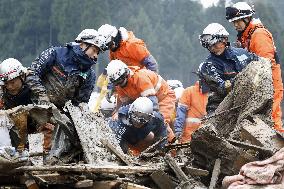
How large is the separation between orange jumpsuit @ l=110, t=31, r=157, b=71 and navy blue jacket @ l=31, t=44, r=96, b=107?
6.21 ft

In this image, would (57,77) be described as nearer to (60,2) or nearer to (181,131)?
(181,131)

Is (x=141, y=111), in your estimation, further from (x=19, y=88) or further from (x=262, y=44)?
(x=262, y=44)

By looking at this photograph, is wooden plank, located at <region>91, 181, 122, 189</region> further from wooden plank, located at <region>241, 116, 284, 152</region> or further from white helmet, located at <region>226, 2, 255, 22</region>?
white helmet, located at <region>226, 2, 255, 22</region>

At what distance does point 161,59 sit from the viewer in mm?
43750

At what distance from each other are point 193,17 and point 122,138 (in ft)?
141

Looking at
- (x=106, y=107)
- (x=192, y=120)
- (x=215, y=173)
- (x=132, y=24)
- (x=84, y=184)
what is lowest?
(x=132, y=24)

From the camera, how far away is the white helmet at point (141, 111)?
25.4ft

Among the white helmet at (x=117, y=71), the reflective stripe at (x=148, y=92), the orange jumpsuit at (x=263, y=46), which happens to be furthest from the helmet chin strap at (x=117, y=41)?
the orange jumpsuit at (x=263, y=46)

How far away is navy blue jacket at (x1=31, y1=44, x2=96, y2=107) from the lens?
7617 millimetres

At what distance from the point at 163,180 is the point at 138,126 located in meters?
2.66

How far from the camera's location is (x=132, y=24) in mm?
41688

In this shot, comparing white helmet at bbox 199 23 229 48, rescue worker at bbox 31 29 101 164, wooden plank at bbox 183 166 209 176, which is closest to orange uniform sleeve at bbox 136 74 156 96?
rescue worker at bbox 31 29 101 164

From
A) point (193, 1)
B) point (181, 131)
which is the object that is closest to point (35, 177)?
point (181, 131)

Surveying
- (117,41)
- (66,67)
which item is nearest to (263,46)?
(117,41)
